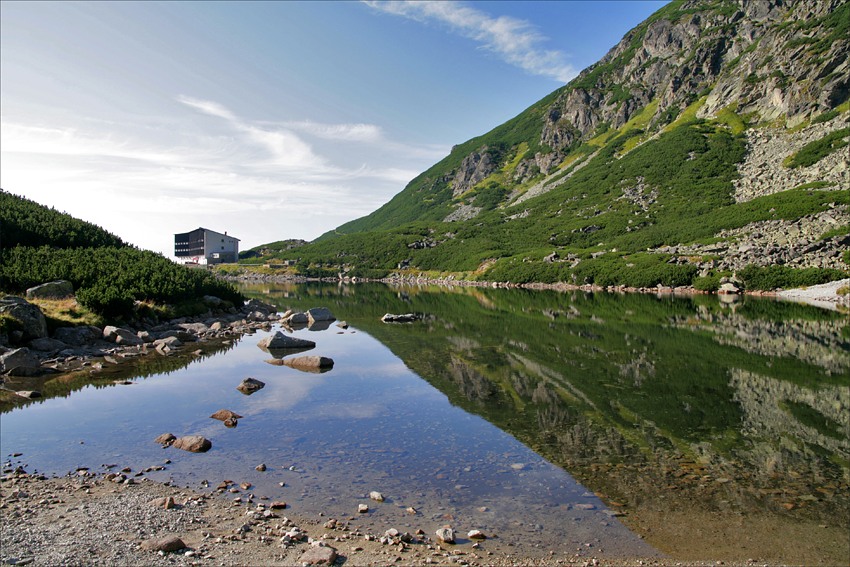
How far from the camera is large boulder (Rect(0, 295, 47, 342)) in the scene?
86.5ft

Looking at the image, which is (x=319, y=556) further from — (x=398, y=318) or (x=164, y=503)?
(x=398, y=318)

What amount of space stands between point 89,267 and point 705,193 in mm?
126266

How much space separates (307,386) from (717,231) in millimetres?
95150

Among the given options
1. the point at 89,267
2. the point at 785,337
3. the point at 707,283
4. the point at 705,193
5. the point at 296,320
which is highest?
the point at 705,193

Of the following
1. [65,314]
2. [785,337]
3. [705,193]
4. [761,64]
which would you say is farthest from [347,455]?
[761,64]

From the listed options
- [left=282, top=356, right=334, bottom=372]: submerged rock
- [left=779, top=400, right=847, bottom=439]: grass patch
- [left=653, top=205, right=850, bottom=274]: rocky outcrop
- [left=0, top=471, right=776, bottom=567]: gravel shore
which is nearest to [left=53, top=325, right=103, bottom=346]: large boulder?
[left=282, top=356, right=334, bottom=372]: submerged rock

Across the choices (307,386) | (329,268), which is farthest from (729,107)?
(307,386)

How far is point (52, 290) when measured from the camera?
111 feet

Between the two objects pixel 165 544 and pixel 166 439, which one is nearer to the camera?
pixel 165 544

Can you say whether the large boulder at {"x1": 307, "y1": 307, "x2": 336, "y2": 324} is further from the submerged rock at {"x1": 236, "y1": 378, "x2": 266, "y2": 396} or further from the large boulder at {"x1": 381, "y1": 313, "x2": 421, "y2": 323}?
the submerged rock at {"x1": 236, "y1": 378, "x2": 266, "y2": 396}

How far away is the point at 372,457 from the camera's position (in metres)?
14.0

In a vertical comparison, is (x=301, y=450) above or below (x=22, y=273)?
below

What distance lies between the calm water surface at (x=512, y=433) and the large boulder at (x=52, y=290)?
1297 centimetres

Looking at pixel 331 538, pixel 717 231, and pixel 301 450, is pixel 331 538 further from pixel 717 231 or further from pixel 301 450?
pixel 717 231
